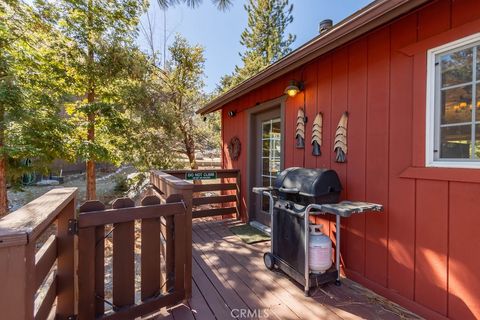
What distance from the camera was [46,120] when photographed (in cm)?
495

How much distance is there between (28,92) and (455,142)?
6.68 meters

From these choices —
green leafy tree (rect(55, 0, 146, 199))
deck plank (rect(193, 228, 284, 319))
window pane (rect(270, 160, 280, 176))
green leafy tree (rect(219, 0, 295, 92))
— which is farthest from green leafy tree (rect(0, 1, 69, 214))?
green leafy tree (rect(219, 0, 295, 92))

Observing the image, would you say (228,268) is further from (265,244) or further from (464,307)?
(464,307)

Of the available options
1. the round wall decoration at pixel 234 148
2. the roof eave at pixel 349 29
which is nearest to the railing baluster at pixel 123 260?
the roof eave at pixel 349 29

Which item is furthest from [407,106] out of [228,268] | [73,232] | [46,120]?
[46,120]

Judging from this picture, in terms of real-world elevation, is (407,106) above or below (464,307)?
above

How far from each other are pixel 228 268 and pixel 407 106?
232 cm

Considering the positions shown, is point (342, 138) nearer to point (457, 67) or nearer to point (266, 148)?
point (457, 67)

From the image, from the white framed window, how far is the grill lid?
749mm

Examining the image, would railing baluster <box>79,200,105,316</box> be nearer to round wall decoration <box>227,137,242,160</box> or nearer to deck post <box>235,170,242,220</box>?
deck post <box>235,170,242,220</box>

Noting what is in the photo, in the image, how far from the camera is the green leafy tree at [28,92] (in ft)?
14.9

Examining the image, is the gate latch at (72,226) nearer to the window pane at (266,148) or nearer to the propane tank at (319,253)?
the propane tank at (319,253)

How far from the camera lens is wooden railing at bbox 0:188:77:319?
871 mm

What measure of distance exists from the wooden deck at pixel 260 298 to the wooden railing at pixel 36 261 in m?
0.75
